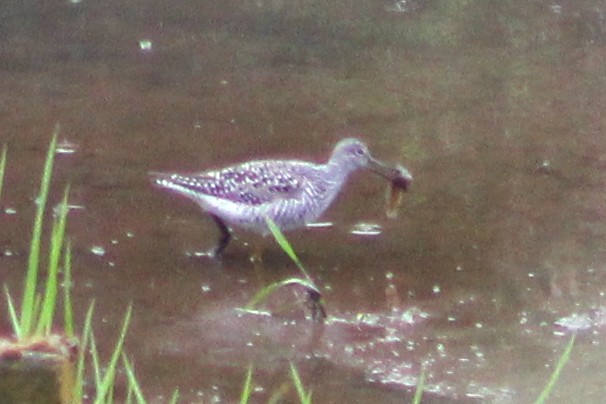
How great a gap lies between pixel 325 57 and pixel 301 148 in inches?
88.2

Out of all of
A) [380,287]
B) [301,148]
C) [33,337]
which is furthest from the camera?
[301,148]

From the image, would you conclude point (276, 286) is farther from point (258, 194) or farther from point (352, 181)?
point (352, 181)

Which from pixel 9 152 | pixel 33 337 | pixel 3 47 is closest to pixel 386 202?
pixel 9 152

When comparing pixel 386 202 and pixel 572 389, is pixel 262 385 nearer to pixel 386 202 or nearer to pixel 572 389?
pixel 572 389

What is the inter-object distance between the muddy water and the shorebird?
0.65 ft

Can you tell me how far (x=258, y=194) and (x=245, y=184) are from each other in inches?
3.3

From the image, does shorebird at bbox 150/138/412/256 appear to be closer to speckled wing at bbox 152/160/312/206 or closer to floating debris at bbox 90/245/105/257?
speckled wing at bbox 152/160/312/206

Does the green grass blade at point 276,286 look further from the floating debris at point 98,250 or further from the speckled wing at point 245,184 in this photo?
the floating debris at point 98,250

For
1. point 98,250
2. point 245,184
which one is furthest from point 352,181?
point 98,250

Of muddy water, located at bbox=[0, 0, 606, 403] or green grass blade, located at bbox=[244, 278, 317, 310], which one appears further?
muddy water, located at bbox=[0, 0, 606, 403]

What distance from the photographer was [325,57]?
33.1 feet

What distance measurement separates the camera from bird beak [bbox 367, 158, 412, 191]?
21.3 ft

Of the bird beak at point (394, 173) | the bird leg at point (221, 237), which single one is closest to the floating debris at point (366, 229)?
the bird beak at point (394, 173)

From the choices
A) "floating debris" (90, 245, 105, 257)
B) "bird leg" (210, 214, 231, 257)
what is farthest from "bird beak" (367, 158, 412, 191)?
"floating debris" (90, 245, 105, 257)
